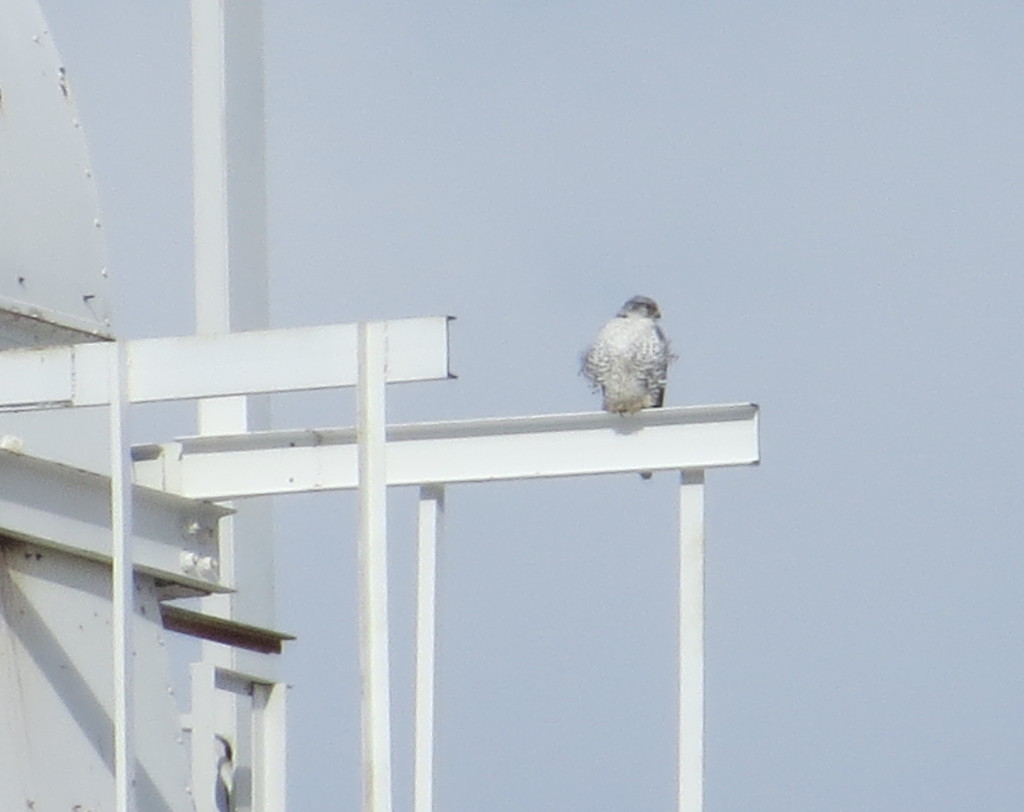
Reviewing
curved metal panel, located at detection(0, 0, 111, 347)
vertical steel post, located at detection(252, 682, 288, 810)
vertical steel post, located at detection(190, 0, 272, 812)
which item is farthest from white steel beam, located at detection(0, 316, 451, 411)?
vertical steel post, located at detection(190, 0, 272, 812)

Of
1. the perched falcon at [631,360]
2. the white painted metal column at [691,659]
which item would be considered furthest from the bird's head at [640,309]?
the white painted metal column at [691,659]

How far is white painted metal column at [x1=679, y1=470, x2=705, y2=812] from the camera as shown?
8047 millimetres

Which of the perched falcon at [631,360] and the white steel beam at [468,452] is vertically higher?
the perched falcon at [631,360]

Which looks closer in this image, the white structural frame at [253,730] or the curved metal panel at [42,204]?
the curved metal panel at [42,204]

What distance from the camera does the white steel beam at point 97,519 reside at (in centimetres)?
852

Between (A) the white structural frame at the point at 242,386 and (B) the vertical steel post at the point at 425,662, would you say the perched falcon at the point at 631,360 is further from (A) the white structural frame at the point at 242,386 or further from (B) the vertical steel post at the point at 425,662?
(A) the white structural frame at the point at 242,386

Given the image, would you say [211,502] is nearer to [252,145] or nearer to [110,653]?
[110,653]

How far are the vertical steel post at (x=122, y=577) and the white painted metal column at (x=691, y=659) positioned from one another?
166 centimetres

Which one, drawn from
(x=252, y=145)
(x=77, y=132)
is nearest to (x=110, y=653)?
(x=77, y=132)

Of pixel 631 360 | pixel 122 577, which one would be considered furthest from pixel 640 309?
pixel 122 577

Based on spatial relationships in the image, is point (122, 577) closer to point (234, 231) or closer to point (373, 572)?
point (373, 572)

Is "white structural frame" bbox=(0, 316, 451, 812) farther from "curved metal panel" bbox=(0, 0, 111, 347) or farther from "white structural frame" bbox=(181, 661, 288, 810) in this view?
"white structural frame" bbox=(181, 661, 288, 810)

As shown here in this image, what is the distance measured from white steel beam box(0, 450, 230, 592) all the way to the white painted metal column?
1.77 meters

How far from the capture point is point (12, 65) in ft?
30.0
